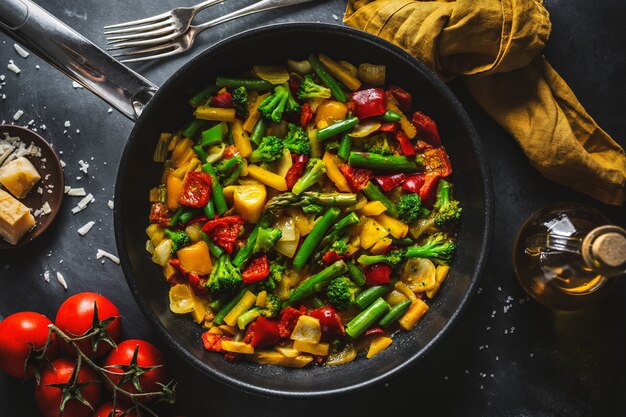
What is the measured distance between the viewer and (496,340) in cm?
418

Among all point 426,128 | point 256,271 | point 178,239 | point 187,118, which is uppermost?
point 187,118

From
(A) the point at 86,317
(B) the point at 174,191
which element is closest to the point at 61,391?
(A) the point at 86,317

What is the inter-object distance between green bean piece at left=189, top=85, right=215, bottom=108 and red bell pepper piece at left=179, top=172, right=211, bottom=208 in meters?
0.45

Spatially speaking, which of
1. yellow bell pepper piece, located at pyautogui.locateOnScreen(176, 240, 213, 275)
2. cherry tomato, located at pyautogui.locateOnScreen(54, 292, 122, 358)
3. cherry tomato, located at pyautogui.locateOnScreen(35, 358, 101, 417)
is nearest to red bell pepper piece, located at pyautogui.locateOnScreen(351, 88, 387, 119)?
yellow bell pepper piece, located at pyautogui.locateOnScreen(176, 240, 213, 275)

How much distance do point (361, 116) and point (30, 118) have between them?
7.25ft

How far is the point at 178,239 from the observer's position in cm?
386

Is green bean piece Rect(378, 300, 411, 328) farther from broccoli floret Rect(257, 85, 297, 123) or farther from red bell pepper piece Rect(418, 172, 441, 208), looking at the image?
broccoli floret Rect(257, 85, 297, 123)

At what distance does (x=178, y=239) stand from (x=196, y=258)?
159 millimetres

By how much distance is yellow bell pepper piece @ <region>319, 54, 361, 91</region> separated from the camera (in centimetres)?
394

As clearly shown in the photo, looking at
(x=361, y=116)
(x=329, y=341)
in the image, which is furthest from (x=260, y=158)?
→ (x=329, y=341)

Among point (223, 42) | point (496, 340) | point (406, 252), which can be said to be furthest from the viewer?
point (496, 340)

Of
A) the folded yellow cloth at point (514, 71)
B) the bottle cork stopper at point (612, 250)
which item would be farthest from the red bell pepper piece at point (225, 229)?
the bottle cork stopper at point (612, 250)

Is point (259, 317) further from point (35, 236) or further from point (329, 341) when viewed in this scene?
point (35, 236)

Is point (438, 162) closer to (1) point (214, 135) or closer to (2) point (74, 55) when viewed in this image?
(1) point (214, 135)
